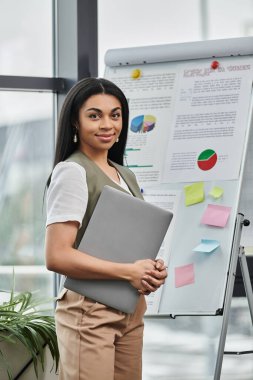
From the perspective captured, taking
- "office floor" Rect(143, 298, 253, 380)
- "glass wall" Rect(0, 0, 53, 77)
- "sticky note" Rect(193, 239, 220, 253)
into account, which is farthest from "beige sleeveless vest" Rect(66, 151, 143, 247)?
"glass wall" Rect(0, 0, 53, 77)

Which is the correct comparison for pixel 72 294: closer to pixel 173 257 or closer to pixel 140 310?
pixel 140 310


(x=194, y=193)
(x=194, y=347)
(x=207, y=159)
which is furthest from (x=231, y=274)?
(x=194, y=347)

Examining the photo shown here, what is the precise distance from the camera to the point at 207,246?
2.97m

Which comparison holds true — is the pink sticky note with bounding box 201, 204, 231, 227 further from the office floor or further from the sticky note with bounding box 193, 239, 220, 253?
the office floor

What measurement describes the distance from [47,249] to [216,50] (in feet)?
5.71

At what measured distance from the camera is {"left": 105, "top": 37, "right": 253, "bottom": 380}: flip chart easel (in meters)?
2.94

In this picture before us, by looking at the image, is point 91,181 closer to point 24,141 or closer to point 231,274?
point 231,274

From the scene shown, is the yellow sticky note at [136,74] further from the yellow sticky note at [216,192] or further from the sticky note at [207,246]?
the sticky note at [207,246]

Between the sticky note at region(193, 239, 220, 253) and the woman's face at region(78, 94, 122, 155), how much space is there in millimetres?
1165

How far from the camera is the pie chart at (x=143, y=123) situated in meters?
3.24

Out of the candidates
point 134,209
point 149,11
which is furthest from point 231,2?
point 134,209

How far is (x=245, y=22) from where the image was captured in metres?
4.69

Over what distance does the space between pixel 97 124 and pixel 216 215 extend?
4.09 feet

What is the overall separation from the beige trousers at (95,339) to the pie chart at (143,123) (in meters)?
1.50
